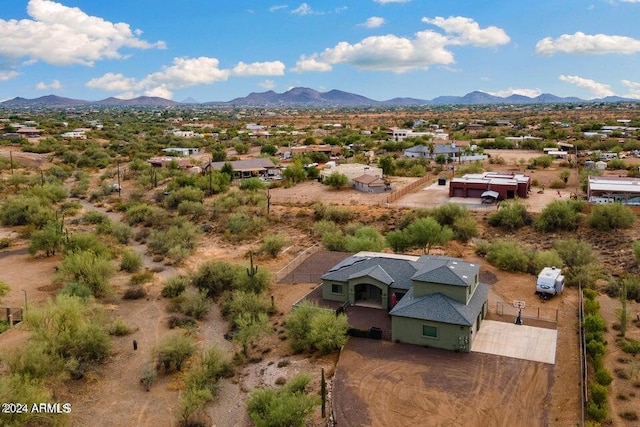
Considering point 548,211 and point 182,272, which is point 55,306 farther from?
point 548,211

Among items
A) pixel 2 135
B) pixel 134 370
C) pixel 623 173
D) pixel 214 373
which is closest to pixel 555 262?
pixel 214 373

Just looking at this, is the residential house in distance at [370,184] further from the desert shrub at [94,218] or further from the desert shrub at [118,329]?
the desert shrub at [118,329]

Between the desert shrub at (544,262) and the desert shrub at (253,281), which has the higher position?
the desert shrub at (544,262)

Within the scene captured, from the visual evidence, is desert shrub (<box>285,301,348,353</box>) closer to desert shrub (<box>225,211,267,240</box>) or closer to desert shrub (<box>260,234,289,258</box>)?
desert shrub (<box>260,234,289,258</box>)

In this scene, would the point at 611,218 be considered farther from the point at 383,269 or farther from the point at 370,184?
the point at 370,184

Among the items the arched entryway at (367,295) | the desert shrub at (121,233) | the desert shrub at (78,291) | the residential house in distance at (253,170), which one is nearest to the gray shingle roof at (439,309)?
the arched entryway at (367,295)

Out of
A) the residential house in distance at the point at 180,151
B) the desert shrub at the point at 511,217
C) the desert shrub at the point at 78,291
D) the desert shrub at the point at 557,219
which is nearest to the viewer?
the desert shrub at the point at 78,291

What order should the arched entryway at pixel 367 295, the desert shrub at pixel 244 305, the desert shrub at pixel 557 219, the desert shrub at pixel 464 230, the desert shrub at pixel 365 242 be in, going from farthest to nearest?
the desert shrub at pixel 557 219 < the desert shrub at pixel 464 230 < the desert shrub at pixel 365 242 < the arched entryway at pixel 367 295 < the desert shrub at pixel 244 305
